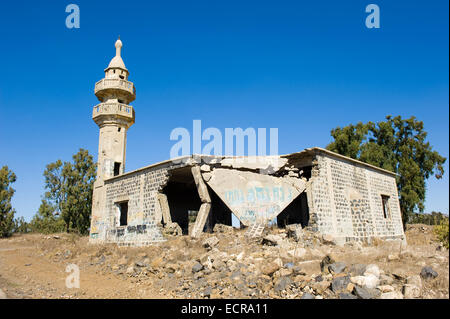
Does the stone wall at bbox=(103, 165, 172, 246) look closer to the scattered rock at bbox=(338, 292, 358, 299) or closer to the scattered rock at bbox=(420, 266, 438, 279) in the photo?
the scattered rock at bbox=(338, 292, 358, 299)

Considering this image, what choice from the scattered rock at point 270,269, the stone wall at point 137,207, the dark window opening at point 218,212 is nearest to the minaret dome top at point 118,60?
the stone wall at point 137,207

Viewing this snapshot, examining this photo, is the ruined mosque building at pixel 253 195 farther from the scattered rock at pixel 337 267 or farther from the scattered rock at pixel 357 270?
the scattered rock at pixel 357 270

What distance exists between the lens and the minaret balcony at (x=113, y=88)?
19.0 metres

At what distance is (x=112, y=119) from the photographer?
1894 centimetres

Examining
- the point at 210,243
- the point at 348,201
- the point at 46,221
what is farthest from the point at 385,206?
the point at 46,221

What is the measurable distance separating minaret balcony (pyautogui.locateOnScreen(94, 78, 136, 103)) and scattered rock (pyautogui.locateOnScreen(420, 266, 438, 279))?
17455 mm

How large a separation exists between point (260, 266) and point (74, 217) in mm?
23142

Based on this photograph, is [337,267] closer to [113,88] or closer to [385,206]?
[385,206]

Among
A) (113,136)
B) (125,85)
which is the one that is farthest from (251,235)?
(125,85)

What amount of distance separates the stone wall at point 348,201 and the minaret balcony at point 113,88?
12.5m

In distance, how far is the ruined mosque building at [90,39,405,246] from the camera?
11992 millimetres

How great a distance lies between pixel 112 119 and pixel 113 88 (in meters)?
1.84
